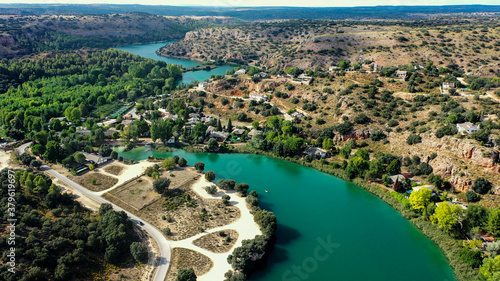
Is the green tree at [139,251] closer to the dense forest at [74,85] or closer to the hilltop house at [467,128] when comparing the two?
the dense forest at [74,85]

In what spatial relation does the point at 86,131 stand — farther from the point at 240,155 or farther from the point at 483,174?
the point at 483,174

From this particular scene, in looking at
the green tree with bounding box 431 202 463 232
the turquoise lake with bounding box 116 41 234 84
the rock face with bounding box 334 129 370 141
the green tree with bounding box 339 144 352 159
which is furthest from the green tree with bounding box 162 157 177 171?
the turquoise lake with bounding box 116 41 234 84

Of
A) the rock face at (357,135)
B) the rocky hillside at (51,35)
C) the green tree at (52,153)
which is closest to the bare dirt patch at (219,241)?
the rock face at (357,135)

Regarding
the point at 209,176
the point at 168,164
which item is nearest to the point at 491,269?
the point at 209,176

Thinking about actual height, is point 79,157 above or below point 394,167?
below

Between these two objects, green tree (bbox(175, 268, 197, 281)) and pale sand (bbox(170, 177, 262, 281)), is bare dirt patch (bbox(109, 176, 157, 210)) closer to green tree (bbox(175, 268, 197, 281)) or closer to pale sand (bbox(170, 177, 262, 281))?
pale sand (bbox(170, 177, 262, 281))

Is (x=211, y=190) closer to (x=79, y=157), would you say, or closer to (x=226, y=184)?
(x=226, y=184)

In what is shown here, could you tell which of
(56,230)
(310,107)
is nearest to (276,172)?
(310,107)
